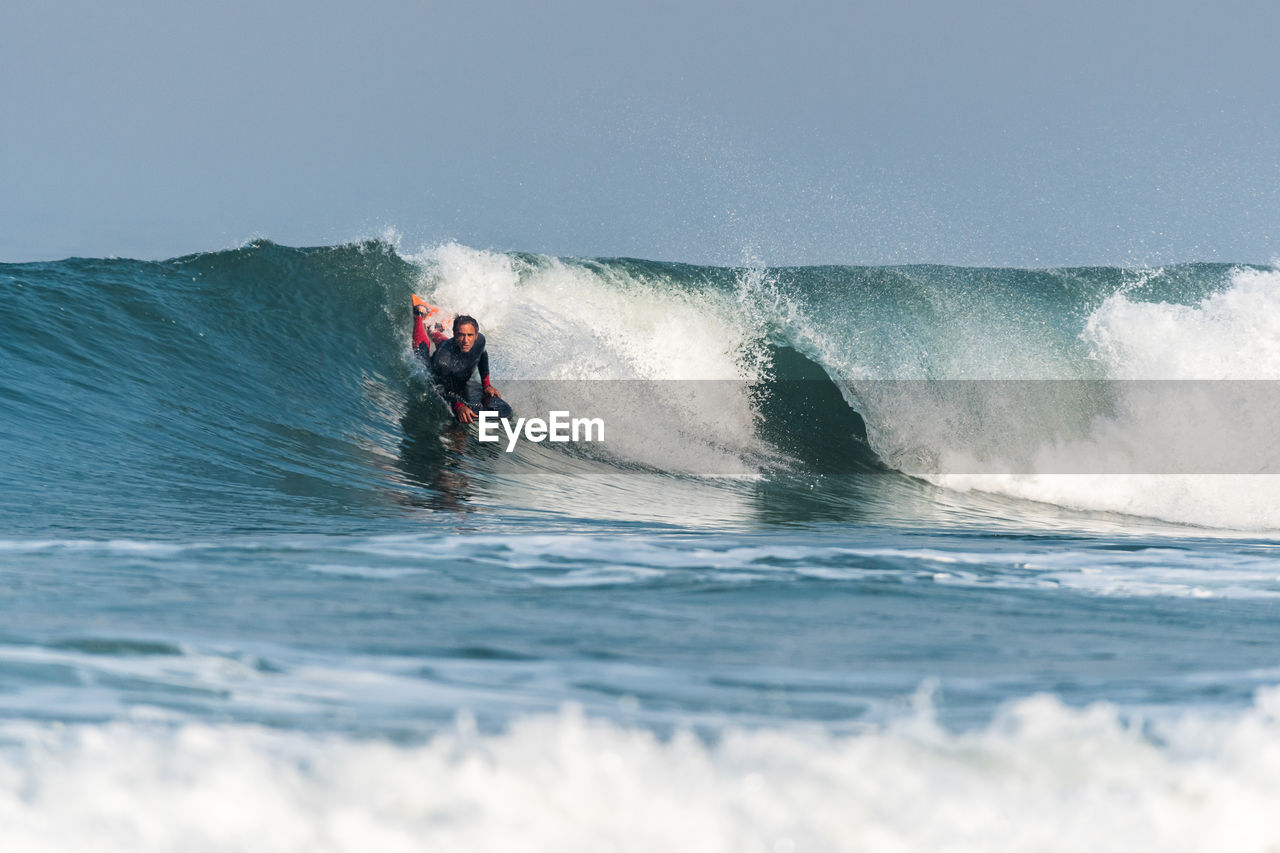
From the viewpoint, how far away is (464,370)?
964cm

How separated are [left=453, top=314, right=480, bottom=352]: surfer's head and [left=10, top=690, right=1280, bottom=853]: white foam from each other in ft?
21.9

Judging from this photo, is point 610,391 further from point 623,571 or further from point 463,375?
point 623,571

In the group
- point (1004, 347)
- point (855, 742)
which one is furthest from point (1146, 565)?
point (1004, 347)

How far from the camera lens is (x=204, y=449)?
826 cm

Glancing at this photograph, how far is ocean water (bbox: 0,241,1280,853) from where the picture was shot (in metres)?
2.54

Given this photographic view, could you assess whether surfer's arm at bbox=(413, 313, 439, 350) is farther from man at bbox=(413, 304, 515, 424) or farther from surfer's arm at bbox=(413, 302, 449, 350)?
man at bbox=(413, 304, 515, 424)

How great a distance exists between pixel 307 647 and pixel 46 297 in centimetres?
919

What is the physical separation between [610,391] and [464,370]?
212cm

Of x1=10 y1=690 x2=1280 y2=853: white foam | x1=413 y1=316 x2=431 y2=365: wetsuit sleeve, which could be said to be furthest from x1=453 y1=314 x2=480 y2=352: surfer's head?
x1=10 y1=690 x2=1280 y2=853: white foam

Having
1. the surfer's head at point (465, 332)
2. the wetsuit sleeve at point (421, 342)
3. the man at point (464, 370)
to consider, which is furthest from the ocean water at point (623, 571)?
the surfer's head at point (465, 332)

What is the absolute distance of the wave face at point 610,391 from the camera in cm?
774

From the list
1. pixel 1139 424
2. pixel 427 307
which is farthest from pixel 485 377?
pixel 1139 424

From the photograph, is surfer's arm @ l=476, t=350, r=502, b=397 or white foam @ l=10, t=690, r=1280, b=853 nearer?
white foam @ l=10, t=690, r=1280, b=853

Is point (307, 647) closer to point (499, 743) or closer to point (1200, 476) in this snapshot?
point (499, 743)
